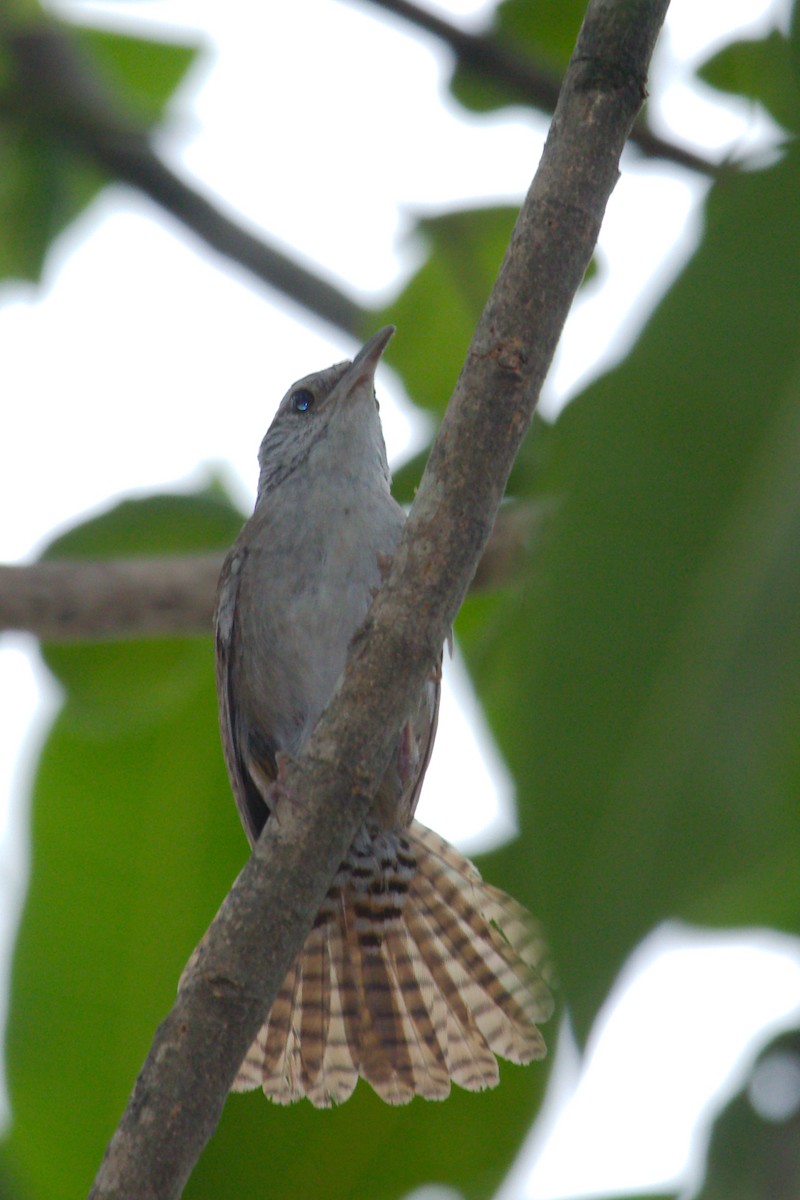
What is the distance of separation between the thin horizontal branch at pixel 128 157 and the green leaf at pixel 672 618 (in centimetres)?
461

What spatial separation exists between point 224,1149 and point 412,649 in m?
1.99

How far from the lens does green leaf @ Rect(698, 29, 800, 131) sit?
1.09 metres

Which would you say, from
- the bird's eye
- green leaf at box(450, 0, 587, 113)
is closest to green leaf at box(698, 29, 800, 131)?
green leaf at box(450, 0, 587, 113)

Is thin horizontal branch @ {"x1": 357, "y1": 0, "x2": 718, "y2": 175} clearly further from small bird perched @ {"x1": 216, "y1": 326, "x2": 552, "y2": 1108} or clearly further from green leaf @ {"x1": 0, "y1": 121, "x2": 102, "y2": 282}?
green leaf @ {"x1": 0, "y1": 121, "x2": 102, "y2": 282}

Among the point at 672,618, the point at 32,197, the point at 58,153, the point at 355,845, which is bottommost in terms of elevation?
the point at 355,845

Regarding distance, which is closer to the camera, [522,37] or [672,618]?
[672,618]

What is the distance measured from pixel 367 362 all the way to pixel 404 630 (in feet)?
10.1

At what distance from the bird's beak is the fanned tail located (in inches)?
70.2

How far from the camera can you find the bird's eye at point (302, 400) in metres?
6.17

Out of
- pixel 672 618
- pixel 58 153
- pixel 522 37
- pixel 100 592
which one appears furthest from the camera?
A: pixel 58 153

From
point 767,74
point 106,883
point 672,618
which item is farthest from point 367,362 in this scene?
point 672,618

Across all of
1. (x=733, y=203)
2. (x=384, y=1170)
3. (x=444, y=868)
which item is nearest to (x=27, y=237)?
(x=444, y=868)

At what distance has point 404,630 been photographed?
2.24 metres

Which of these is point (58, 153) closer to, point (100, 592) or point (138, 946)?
point (100, 592)
